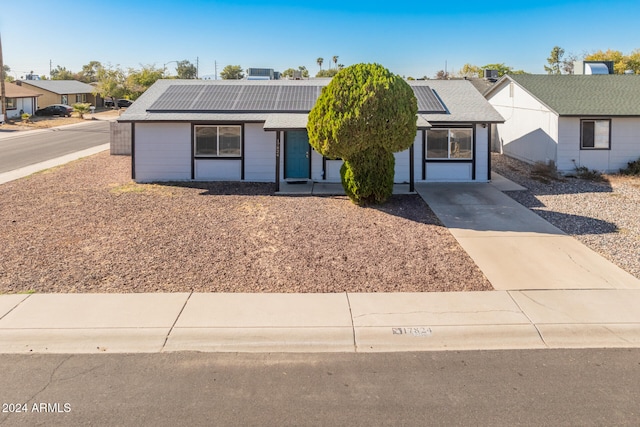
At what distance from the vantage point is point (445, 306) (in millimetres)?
8344

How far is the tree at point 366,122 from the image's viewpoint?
44.9ft

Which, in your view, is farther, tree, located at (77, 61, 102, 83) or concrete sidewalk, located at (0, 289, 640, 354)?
tree, located at (77, 61, 102, 83)

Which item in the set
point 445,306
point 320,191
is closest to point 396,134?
point 320,191

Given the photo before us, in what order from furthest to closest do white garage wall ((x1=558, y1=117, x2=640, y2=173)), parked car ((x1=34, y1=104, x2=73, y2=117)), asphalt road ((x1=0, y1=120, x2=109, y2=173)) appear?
parked car ((x1=34, y1=104, x2=73, y2=117)), asphalt road ((x1=0, y1=120, x2=109, y2=173)), white garage wall ((x1=558, y1=117, x2=640, y2=173))

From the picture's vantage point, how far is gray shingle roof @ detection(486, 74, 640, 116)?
68.0 ft

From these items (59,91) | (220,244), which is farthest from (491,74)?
(59,91)

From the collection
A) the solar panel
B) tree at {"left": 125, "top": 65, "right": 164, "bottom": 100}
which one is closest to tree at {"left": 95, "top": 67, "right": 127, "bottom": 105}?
tree at {"left": 125, "top": 65, "right": 164, "bottom": 100}

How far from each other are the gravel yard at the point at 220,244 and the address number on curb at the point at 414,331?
1.63m

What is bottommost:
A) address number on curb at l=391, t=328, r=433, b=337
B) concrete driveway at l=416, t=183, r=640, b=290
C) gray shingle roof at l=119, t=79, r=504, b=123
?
address number on curb at l=391, t=328, r=433, b=337

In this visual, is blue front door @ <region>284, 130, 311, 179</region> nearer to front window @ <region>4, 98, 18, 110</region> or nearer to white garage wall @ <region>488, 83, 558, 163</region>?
white garage wall @ <region>488, 83, 558, 163</region>

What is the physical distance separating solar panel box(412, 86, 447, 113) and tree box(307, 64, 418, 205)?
209 inches

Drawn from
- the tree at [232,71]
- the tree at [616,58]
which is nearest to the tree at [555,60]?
the tree at [616,58]

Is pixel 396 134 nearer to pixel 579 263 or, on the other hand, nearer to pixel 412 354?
pixel 579 263

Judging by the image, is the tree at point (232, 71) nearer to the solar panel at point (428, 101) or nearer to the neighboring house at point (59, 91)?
the neighboring house at point (59, 91)
